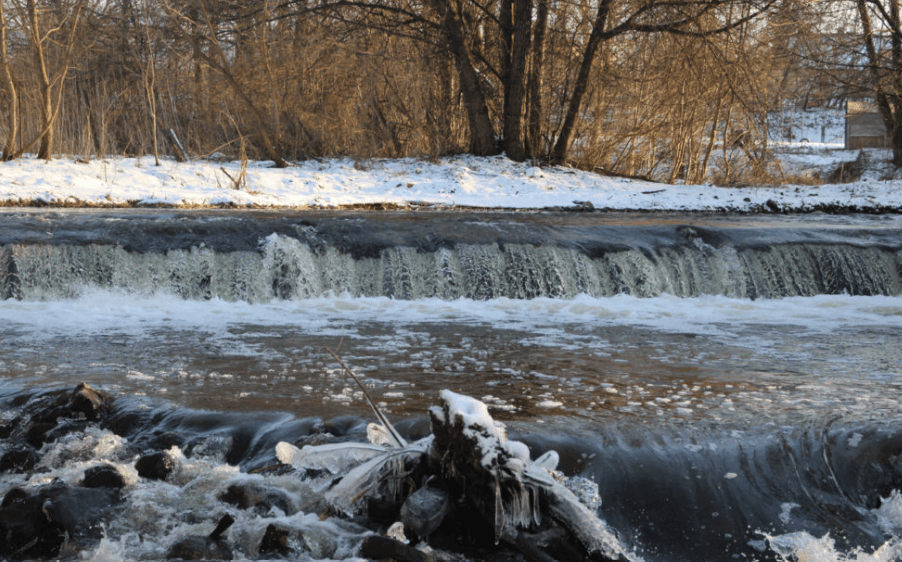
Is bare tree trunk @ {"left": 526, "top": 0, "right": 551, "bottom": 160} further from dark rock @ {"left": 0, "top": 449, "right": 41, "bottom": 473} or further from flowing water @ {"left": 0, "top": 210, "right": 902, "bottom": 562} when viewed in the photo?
dark rock @ {"left": 0, "top": 449, "right": 41, "bottom": 473}

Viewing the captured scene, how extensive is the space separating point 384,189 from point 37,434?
1052cm

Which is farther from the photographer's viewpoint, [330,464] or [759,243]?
[759,243]

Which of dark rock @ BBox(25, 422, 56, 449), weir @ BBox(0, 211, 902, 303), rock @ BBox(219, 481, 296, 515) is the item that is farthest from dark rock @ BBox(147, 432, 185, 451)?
weir @ BBox(0, 211, 902, 303)

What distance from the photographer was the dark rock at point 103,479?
314 centimetres

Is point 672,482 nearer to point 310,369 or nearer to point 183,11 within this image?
point 310,369

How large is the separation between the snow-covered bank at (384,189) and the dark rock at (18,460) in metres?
8.97

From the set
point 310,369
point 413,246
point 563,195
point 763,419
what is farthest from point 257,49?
point 763,419

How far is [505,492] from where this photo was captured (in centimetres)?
263

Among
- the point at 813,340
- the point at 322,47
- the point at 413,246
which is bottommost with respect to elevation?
the point at 813,340

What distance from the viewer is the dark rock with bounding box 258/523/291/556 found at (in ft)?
8.98

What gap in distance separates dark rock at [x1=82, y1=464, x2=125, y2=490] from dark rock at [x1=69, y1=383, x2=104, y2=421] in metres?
0.73

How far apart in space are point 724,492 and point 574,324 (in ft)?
12.2

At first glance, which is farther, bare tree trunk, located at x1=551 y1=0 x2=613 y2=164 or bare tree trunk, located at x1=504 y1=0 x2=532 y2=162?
bare tree trunk, located at x1=504 y1=0 x2=532 y2=162

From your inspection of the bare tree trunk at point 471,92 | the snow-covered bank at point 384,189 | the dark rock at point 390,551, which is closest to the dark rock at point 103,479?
the dark rock at point 390,551
